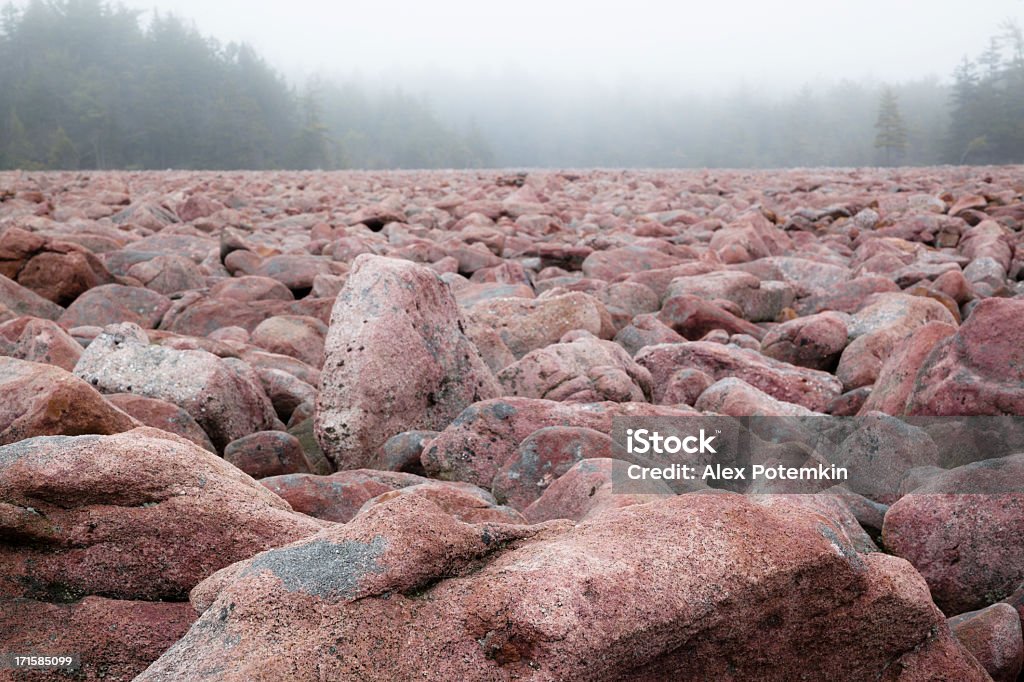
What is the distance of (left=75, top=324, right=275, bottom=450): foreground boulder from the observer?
13.8 feet

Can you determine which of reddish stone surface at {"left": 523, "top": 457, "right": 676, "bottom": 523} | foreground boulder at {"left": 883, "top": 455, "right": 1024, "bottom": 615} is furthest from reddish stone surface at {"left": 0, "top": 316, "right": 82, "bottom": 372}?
foreground boulder at {"left": 883, "top": 455, "right": 1024, "bottom": 615}

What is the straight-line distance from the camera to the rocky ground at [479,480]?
1.74 meters

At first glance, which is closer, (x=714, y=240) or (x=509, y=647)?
(x=509, y=647)

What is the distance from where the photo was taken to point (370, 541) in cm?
184

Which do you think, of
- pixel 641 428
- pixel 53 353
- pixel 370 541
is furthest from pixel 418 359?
pixel 370 541

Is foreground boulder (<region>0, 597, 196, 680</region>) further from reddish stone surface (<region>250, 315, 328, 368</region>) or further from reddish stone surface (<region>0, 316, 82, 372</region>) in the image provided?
reddish stone surface (<region>250, 315, 328, 368</region>)

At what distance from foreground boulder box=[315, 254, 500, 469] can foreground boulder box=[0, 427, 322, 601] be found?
1.76m

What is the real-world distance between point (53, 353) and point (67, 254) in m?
3.62

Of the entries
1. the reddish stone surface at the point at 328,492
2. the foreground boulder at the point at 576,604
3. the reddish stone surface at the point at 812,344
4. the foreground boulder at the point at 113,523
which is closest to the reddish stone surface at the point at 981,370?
the foreground boulder at the point at 576,604

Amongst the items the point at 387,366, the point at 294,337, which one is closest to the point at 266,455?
the point at 387,366

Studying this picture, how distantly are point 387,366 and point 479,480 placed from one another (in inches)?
32.8

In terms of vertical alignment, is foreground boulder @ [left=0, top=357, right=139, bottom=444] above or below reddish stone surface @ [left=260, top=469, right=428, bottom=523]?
above

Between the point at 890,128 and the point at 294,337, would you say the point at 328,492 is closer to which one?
the point at 294,337

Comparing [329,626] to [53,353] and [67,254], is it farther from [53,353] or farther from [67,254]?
[67,254]
